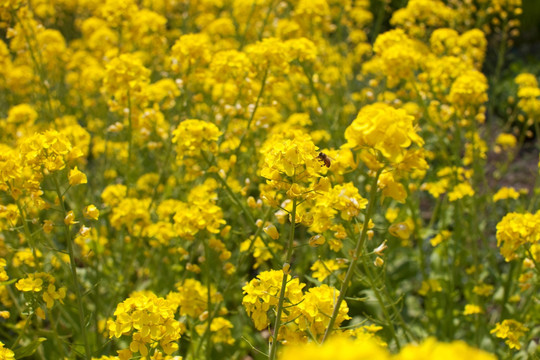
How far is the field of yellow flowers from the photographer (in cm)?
214

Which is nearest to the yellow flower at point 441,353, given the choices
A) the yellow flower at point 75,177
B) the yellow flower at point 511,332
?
the yellow flower at point 75,177

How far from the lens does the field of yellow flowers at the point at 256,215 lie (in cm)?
214

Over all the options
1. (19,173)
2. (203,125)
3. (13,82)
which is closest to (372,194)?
(203,125)

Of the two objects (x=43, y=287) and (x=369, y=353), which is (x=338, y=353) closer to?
(x=369, y=353)

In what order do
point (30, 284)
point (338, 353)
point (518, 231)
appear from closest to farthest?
1. point (338, 353)
2. point (30, 284)
3. point (518, 231)

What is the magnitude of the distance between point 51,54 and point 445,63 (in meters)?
4.09

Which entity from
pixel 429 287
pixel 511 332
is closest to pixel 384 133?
pixel 511 332

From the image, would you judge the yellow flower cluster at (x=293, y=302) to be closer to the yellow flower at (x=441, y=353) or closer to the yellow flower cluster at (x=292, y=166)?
the yellow flower cluster at (x=292, y=166)

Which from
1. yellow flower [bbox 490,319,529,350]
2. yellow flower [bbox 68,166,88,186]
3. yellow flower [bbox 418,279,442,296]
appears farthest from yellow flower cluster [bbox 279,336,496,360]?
yellow flower [bbox 418,279,442,296]

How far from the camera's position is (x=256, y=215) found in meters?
3.87

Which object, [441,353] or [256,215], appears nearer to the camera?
[441,353]

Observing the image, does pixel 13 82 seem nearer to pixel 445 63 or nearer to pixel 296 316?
pixel 445 63

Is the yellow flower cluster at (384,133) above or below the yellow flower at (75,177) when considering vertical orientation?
above

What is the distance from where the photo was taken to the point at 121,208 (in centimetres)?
373
